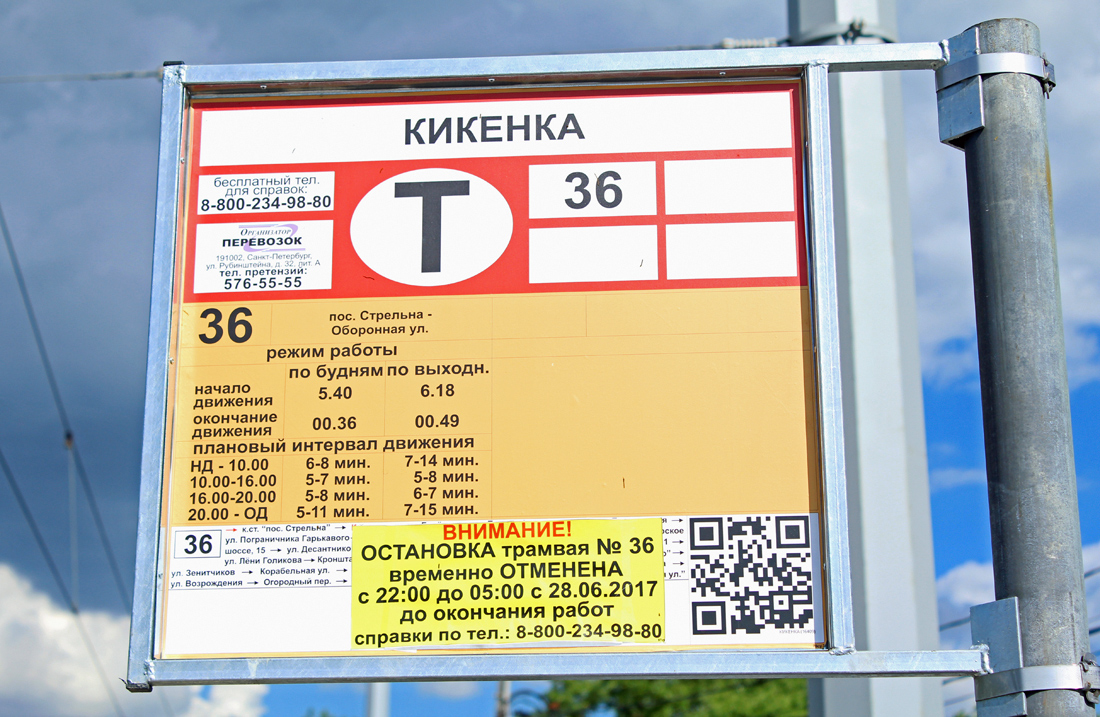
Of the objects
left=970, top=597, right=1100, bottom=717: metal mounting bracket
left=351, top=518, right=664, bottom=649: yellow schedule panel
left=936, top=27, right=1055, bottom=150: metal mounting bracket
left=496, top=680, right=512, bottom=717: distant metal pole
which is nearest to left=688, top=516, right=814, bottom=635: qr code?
left=351, top=518, right=664, bottom=649: yellow schedule panel

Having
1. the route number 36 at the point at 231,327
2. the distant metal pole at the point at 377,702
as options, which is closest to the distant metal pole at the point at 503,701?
the distant metal pole at the point at 377,702

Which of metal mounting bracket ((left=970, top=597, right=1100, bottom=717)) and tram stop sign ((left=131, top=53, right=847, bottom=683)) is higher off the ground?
tram stop sign ((left=131, top=53, right=847, bottom=683))

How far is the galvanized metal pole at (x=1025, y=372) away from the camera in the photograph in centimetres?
273

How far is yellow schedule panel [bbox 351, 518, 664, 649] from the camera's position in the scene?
2.81 m

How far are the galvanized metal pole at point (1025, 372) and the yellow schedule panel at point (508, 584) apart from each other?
854 millimetres

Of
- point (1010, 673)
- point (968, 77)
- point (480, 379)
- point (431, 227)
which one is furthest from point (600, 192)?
point (1010, 673)

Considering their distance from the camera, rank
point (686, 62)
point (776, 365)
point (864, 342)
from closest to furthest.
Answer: point (776, 365) → point (686, 62) → point (864, 342)

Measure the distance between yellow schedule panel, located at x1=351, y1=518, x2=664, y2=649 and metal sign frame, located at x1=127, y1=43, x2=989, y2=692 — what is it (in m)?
0.06

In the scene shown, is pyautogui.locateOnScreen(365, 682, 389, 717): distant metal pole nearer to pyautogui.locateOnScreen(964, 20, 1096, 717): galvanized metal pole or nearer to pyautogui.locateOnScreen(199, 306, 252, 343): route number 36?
pyautogui.locateOnScreen(199, 306, 252, 343): route number 36

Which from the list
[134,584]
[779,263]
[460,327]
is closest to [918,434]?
[779,263]

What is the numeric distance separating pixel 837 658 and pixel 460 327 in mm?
1251

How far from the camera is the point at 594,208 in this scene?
3156 millimetres

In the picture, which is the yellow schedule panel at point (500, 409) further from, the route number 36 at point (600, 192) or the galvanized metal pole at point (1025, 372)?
the galvanized metal pole at point (1025, 372)

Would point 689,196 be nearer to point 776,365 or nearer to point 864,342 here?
point 776,365
